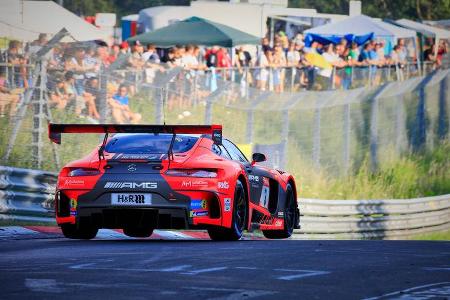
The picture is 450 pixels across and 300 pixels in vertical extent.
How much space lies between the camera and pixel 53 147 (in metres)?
19.7

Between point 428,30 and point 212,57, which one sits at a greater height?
point 428,30

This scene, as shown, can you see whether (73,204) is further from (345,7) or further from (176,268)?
(345,7)

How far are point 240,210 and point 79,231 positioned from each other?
1693 mm

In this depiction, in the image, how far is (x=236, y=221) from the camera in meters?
14.8

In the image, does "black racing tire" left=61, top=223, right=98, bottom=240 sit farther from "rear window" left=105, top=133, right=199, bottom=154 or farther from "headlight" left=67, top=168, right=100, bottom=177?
"rear window" left=105, top=133, right=199, bottom=154

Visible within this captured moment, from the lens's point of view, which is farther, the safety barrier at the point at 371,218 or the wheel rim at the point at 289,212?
the safety barrier at the point at 371,218

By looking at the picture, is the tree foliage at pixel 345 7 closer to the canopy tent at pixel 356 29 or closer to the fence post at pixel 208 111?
the canopy tent at pixel 356 29

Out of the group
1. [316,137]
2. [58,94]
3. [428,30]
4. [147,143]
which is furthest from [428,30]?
[147,143]

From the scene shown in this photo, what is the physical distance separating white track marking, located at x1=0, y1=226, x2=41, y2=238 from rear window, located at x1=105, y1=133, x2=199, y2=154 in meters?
1.55

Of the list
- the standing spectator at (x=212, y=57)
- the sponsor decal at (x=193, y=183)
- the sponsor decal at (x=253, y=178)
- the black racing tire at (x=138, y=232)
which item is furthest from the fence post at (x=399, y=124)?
the sponsor decal at (x=193, y=183)

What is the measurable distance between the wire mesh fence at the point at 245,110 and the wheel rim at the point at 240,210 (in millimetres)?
2727

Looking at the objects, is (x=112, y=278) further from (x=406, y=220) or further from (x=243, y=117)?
(x=406, y=220)

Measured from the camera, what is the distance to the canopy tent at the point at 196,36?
3142 cm

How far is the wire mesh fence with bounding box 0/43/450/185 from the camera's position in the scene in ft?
63.5
